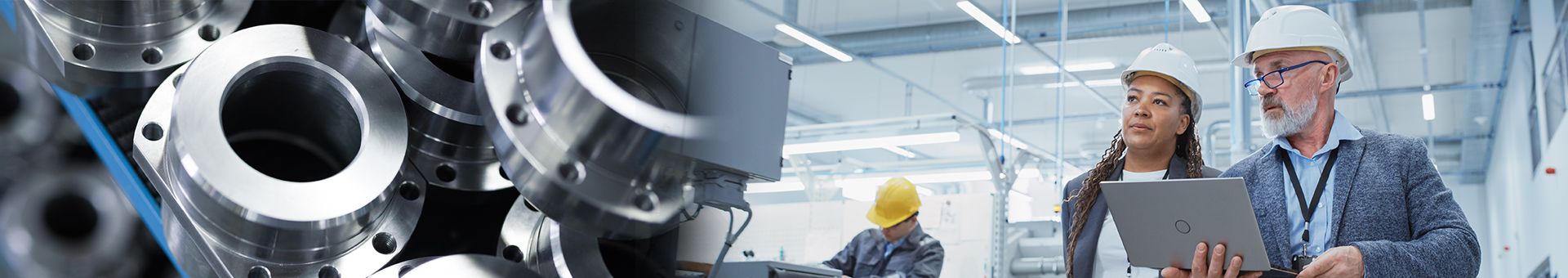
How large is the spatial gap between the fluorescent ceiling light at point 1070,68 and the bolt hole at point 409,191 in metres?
8.00

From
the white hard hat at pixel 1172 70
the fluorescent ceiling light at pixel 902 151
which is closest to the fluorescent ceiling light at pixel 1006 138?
the fluorescent ceiling light at pixel 902 151

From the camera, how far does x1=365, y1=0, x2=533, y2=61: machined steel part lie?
0.59 metres

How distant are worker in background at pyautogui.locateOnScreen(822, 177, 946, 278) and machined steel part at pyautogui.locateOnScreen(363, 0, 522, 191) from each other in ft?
9.65

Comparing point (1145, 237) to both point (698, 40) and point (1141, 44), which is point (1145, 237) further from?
point (1141, 44)

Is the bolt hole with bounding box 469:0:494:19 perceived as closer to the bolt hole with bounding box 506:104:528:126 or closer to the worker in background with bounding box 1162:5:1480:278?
the bolt hole with bounding box 506:104:528:126

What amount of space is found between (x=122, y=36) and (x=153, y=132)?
0.21ft

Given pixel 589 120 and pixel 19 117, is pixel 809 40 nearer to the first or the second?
pixel 589 120

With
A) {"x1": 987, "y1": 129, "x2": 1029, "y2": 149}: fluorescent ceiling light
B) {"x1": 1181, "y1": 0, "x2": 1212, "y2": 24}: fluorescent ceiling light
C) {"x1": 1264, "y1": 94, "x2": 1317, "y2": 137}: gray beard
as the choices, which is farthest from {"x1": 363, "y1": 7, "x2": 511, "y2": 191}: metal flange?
{"x1": 1181, "y1": 0, "x2": 1212, "y2": 24}: fluorescent ceiling light

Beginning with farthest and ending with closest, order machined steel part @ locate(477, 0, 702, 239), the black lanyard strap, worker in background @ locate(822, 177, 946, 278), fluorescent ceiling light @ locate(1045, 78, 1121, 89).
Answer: fluorescent ceiling light @ locate(1045, 78, 1121, 89) < worker in background @ locate(822, 177, 946, 278) < the black lanyard strap < machined steel part @ locate(477, 0, 702, 239)

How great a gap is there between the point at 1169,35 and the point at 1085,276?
6.50m

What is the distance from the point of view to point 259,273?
62cm

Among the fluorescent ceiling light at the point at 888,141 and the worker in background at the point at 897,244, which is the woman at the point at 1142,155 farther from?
the fluorescent ceiling light at the point at 888,141

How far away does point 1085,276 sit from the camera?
1469 millimetres

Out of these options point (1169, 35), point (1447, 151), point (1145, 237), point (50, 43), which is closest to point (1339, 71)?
point (1145, 237)
